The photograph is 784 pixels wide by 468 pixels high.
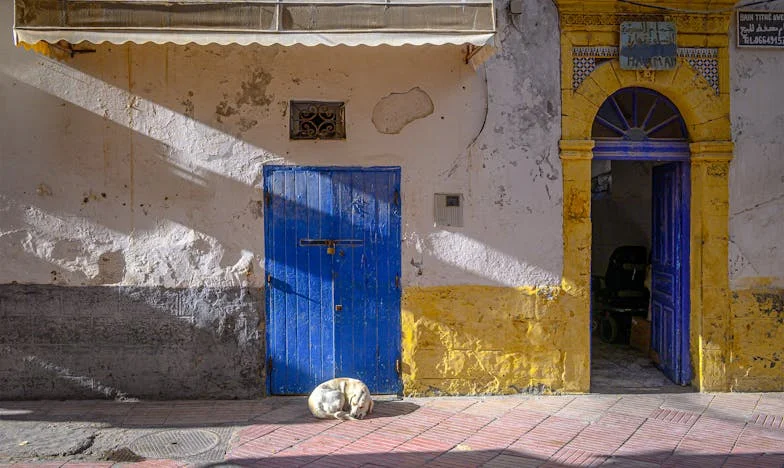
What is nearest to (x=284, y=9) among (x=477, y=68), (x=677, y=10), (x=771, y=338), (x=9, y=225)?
(x=477, y=68)

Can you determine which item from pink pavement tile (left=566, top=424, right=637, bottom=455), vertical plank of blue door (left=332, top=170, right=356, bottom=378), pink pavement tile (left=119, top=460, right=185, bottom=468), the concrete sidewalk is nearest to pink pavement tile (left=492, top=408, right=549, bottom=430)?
the concrete sidewalk

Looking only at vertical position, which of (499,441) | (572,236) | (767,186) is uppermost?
(767,186)

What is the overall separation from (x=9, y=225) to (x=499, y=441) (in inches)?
192

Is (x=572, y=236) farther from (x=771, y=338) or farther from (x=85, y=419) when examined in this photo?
(x=85, y=419)

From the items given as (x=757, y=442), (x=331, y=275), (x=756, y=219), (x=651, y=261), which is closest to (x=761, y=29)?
(x=756, y=219)

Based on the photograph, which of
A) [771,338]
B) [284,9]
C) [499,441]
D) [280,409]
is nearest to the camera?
[499,441]

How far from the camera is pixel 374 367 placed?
6.76 meters

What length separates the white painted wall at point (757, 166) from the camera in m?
6.83

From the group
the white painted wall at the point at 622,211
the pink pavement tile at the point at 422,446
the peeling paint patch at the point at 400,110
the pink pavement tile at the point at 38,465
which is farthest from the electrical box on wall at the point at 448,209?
the white painted wall at the point at 622,211

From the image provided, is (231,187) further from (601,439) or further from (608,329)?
(608,329)

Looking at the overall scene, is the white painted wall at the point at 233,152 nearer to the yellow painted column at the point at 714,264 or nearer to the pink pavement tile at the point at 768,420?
the yellow painted column at the point at 714,264

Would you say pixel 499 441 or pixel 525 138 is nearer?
pixel 499 441

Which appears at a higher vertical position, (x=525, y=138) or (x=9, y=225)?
(x=525, y=138)

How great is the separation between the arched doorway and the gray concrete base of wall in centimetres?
362
